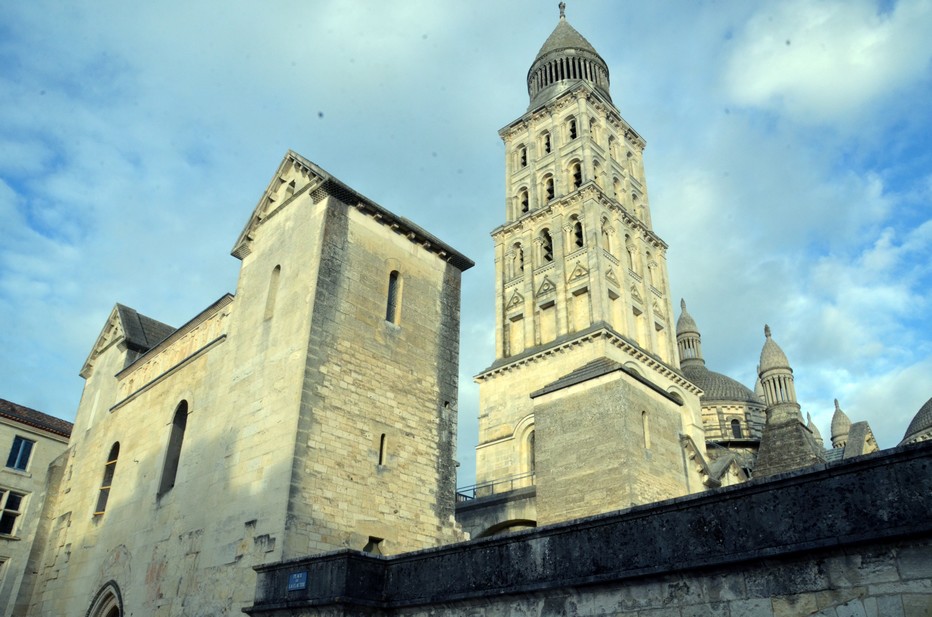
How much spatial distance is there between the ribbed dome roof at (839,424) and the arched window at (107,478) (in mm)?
60105

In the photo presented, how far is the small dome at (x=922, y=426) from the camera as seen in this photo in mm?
42953

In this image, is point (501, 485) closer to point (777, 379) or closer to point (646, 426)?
point (646, 426)

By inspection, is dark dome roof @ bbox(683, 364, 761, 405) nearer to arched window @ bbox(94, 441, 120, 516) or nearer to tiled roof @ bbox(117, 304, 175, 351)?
tiled roof @ bbox(117, 304, 175, 351)

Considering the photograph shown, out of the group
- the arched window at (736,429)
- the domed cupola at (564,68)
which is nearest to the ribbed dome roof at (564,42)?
the domed cupola at (564,68)

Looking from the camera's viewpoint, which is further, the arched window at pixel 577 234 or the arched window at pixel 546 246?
the arched window at pixel 546 246

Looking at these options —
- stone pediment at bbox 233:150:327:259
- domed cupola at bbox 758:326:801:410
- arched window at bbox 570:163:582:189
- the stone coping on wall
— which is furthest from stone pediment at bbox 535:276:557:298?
the stone coping on wall

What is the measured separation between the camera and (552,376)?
31.3 metres

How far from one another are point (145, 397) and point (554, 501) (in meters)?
12.7

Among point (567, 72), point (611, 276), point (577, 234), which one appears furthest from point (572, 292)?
point (567, 72)

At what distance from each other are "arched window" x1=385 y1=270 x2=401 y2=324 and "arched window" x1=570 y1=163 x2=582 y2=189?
22.9 metres

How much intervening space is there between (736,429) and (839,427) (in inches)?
719

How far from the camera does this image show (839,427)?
62.4 m

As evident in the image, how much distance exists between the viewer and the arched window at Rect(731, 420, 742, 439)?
1991 inches

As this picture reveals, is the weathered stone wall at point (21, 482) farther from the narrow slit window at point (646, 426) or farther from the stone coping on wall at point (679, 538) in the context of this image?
the narrow slit window at point (646, 426)
